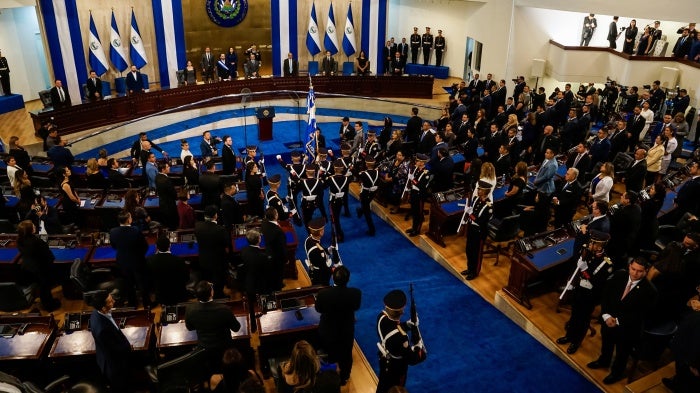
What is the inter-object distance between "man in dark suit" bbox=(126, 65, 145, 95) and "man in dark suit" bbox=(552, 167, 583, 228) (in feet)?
36.0

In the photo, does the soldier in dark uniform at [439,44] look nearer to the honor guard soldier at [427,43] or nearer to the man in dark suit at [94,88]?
the honor guard soldier at [427,43]

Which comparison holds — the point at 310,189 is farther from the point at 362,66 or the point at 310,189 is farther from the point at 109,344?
the point at 362,66

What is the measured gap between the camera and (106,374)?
14.8 ft

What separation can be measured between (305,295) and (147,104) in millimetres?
10162

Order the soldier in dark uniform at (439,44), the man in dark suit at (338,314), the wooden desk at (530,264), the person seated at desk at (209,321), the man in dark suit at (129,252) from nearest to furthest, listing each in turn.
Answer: the person seated at desk at (209,321)
the man in dark suit at (338,314)
the man in dark suit at (129,252)
the wooden desk at (530,264)
the soldier in dark uniform at (439,44)

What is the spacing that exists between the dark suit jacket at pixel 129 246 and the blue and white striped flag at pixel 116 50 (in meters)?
10.4

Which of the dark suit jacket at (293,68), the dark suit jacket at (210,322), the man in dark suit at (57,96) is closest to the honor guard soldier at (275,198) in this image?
the dark suit jacket at (210,322)

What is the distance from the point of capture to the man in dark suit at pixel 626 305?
4766 mm

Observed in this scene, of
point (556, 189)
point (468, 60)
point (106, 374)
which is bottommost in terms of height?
point (106, 374)

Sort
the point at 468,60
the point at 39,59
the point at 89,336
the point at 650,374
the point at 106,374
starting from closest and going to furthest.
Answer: the point at 106,374 → the point at 89,336 → the point at 650,374 → the point at 39,59 → the point at 468,60

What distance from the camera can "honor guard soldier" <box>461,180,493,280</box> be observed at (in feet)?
21.4

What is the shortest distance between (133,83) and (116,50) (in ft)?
4.71

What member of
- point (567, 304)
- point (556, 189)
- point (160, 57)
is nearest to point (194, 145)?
point (160, 57)

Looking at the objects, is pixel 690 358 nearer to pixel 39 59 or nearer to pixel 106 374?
pixel 106 374
